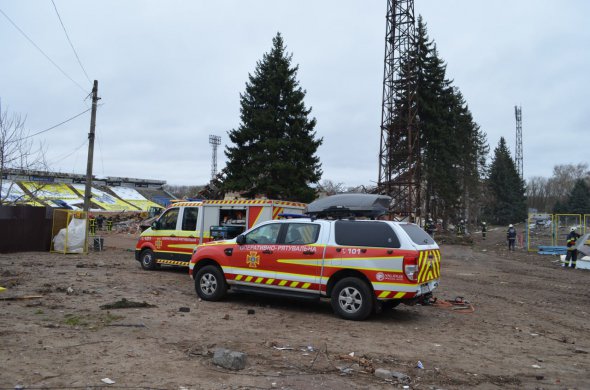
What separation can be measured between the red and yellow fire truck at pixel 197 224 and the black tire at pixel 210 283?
3731mm

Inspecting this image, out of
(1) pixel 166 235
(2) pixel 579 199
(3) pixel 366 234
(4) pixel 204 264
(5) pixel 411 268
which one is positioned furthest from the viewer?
(2) pixel 579 199

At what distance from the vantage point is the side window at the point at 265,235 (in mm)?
9312

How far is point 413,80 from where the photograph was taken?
39.6 meters

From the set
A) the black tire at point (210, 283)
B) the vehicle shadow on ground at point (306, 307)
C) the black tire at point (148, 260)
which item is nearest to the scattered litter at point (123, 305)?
the black tire at point (210, 283)

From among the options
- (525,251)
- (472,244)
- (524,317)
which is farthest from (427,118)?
(524,317)

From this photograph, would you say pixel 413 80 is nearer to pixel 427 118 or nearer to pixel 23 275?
pixel 427 118

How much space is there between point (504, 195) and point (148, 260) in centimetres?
7045

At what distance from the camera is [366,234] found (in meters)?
8.41

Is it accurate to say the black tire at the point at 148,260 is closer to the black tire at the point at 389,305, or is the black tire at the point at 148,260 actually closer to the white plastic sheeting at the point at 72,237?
the white plastic sheeting at the point at 72,237

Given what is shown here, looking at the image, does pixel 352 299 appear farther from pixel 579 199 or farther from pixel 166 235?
pixel 579 199

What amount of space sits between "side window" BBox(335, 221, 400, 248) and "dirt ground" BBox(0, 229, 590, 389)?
1414 mm

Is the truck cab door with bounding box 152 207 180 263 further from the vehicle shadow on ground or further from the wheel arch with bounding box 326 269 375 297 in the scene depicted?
the wheel arch with bounding box 326 269 375 297

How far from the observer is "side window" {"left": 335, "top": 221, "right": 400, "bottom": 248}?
817cm

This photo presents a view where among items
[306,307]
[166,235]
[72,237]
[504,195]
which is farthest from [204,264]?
[504,195]
